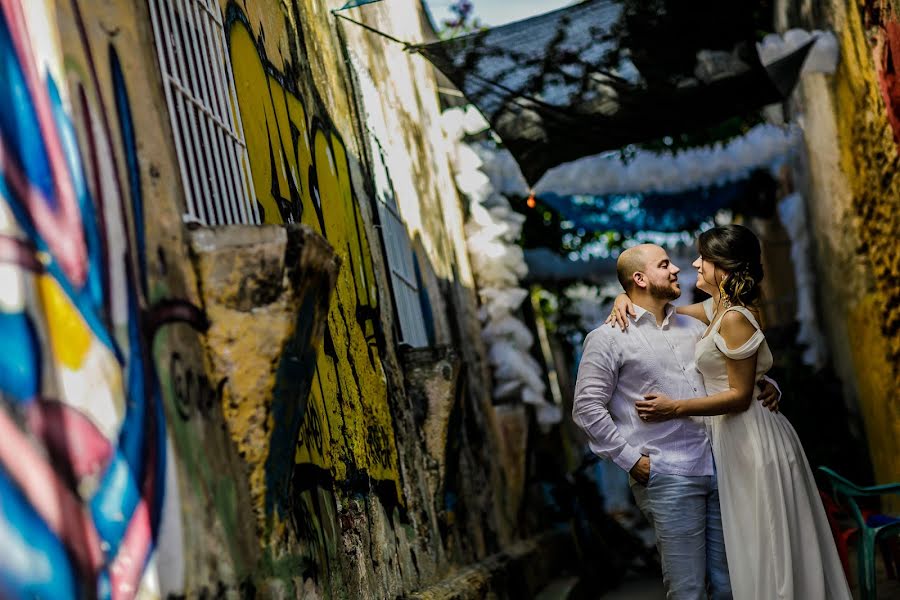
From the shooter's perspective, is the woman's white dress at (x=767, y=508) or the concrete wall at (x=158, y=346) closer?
the concrete wall at (x=158, y=346)

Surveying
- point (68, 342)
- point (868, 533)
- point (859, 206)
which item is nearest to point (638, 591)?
point (859, 206)

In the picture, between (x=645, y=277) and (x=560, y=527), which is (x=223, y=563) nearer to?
(x=645, y=277)

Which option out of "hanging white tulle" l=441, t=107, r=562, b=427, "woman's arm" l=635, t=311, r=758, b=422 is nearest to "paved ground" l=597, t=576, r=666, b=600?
"hanging white tulle" l=441, t=107, r=562, b=427

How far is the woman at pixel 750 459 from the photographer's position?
4262 mm

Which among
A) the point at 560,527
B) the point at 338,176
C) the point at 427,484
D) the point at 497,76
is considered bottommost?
the point at 560,527

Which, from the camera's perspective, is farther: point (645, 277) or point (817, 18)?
point (817, 18)

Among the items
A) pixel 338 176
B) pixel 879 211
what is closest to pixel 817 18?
pixel 879 211

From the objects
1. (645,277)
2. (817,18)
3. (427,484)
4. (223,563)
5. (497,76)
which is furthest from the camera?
(817,18)

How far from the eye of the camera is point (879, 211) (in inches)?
303

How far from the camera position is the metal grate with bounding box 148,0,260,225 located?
3367 mm

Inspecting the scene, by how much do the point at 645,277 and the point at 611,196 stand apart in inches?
349

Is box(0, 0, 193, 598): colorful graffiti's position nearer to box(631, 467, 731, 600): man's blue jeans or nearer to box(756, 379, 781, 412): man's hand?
box(631, 467, 731, 600): man's blue jeans

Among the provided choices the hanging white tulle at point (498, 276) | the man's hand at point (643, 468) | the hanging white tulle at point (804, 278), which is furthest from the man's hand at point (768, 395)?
the hanging white tulle at point (804, 278)

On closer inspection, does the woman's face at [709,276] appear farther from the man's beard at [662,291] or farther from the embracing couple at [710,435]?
the man's beard at [662,291]
